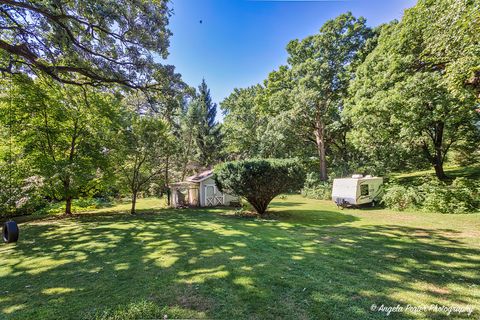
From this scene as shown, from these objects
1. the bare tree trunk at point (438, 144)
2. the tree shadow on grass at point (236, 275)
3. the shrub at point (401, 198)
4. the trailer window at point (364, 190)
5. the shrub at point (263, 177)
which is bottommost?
Result: the tree shadow on grass at point (236, 275)

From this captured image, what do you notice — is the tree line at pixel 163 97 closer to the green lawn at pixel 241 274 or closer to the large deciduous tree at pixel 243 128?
the large deciduous tree at pixel 243 128

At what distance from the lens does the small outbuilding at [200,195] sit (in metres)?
17.9

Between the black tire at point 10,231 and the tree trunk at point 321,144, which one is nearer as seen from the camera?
the black tire at point 10,231

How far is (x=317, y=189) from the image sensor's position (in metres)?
20.2

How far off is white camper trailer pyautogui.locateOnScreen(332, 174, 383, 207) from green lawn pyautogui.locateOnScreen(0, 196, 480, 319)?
5.68 metres

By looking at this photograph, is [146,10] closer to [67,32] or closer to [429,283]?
[67,32]

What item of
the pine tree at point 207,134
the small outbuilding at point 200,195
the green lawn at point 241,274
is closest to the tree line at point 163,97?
the small outbuilding at point 200,195

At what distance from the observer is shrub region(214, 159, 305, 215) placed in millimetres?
11070

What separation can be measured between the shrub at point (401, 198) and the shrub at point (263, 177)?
6126 millimetres

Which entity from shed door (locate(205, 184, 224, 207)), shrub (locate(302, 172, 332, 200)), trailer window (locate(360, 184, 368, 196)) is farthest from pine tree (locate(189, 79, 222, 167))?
trailer window (locate(360, 184, 368, 196))

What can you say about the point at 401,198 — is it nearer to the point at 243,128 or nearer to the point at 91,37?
the point at 91,37

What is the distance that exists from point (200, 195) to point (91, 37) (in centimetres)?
1341

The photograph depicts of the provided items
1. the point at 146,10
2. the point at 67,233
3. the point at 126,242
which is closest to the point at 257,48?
the point at 146,10

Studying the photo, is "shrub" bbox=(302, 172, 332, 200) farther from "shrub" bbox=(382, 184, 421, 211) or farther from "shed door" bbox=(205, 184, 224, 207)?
"shed door" bbox=(205, 184, 224, 207)
